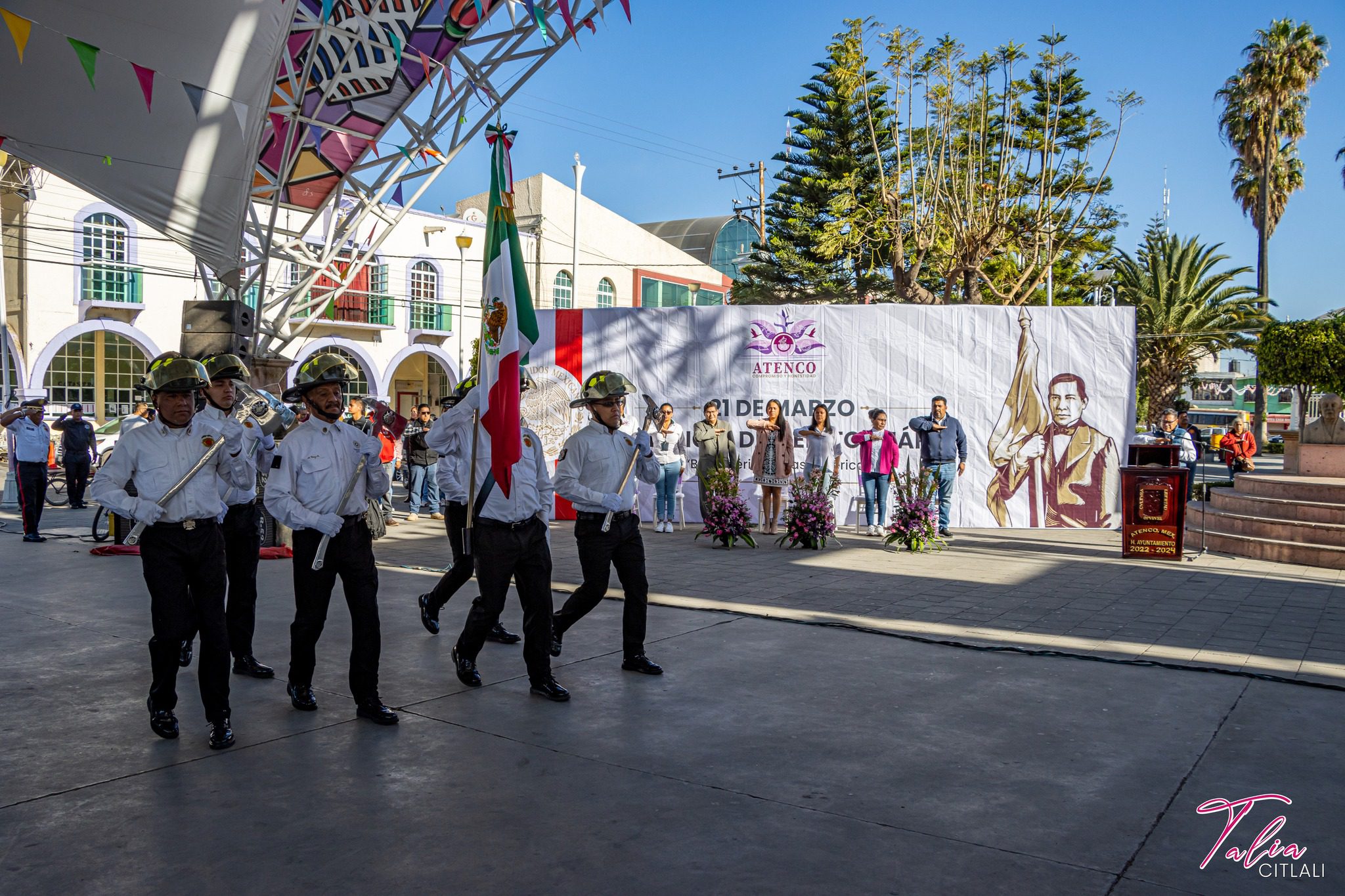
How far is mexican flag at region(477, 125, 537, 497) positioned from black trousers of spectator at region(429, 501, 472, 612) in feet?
5.07

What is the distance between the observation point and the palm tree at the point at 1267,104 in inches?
1400

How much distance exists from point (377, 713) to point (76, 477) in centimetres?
1446

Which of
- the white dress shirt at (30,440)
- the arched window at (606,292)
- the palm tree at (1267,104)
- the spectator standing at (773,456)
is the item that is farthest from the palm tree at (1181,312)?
the white dress shirt at (30,440)

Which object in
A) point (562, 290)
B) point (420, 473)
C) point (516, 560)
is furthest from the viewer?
point (562, 290)

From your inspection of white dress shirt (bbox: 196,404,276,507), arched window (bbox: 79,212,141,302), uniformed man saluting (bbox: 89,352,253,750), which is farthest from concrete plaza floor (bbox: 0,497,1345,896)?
arched window (bbox: 79,212,141,302)

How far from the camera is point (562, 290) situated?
38.8m

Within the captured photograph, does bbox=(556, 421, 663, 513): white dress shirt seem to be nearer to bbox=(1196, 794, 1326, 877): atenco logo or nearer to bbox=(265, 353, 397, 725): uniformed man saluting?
bbox=(265, 353, 397, 725): uniformed man saluting

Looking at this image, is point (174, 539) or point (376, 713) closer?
point (174, 539)

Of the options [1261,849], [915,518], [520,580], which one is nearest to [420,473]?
[915,518]

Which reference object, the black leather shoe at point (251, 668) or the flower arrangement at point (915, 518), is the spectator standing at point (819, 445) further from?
the black leather shoe at point (251, 668)

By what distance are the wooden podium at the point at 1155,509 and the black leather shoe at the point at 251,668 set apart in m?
9.17

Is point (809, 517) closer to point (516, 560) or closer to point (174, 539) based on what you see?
point (516, 560)

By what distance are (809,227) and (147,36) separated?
29.8m

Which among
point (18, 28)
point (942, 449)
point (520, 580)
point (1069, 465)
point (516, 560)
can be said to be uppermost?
point (18, 28)
